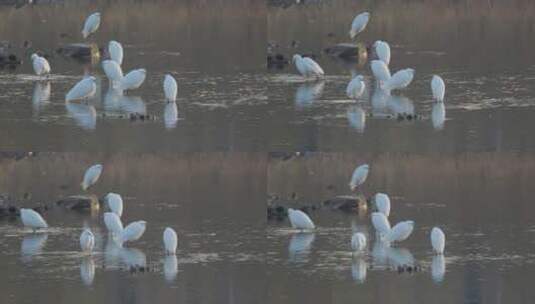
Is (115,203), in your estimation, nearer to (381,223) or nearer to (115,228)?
(115,228)

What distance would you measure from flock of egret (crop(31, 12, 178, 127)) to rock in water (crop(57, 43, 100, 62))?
0.30 metres

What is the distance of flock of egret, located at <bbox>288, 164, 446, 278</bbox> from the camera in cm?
1444

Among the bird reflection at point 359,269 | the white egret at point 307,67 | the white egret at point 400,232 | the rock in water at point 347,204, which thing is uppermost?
the white egret at point 307,67

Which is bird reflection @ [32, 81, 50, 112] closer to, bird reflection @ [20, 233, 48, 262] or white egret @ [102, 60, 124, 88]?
white egret @ [102, 60, 124, 88]

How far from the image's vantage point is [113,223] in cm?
1497

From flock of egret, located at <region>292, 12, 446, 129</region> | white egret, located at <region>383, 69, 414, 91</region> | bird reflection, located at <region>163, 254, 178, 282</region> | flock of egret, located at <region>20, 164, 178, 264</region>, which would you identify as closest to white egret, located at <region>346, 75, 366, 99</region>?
flock of egret, located at <region>292, 12, 446, 129</region>

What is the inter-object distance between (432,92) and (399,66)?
4.48ft

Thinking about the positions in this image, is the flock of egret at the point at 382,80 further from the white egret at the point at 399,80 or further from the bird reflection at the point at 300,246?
the bird reflection at the point at 300,246

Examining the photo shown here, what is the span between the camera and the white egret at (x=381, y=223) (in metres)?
14.8

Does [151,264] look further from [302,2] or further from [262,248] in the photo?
[302,2]

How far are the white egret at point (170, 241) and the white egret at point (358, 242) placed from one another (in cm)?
97

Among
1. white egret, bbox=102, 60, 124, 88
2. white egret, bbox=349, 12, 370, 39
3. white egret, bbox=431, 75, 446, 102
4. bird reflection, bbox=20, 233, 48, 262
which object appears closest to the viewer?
bird reflection, bbox=20, 233, 48, 262

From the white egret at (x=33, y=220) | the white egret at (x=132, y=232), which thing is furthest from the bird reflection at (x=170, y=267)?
the white egret at (x=33, y=220)

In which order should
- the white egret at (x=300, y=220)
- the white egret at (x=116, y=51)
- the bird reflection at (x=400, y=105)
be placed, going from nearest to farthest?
the white egret at (x=300, y=220)
the bird reflection at (x=400, y=105)
the white egret at (x=116, y=51)
